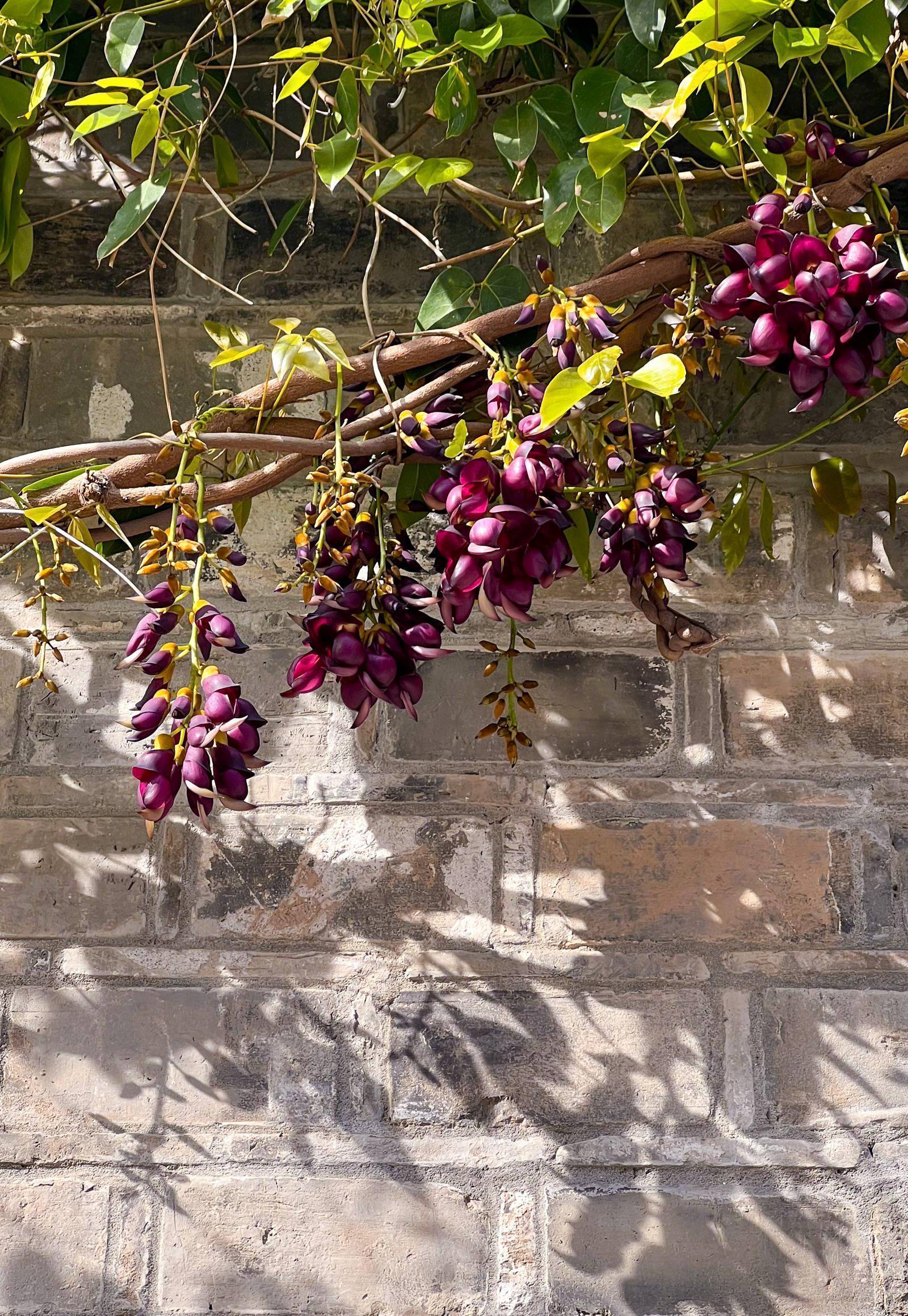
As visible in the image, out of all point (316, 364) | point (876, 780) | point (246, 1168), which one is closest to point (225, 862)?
point (246, 1168)

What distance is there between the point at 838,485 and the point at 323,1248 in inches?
32.3

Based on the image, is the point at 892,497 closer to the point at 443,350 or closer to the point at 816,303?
the point at 816,303

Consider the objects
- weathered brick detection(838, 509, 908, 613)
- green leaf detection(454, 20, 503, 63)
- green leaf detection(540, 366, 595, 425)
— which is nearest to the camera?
green leaf detection(540, 366, 595, 425)

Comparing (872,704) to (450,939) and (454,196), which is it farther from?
(454,196)

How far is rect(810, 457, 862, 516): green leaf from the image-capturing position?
97cm

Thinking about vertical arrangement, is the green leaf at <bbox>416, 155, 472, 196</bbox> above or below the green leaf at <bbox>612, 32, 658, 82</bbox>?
below

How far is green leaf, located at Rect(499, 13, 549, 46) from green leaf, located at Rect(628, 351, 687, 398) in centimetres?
30

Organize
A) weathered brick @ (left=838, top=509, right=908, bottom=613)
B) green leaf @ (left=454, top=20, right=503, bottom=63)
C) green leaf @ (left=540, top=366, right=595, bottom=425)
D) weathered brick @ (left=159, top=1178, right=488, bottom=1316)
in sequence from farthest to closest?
weathered brick @ (left=838, top=509, right=908, bottom=613) → weathered brick @ (left=159, top=1178, right=488, bottom=1316) → green leaf @ (left=454, top=20, right=503, bottom=63) → green leaf @ (left=540, top=366, right=595, bottom=425)

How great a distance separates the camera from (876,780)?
998mm

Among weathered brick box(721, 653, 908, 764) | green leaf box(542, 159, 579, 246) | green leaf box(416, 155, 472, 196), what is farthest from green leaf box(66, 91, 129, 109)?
weathered brick box(721, 653, 908, 764)

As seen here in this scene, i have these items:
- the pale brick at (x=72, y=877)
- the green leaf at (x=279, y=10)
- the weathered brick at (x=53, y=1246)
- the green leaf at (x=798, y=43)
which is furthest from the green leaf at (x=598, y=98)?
the weathered brick at (x=53, y=1246)

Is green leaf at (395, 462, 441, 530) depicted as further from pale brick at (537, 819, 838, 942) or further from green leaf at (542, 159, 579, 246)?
pale brick at (537, 819, 838, 942)

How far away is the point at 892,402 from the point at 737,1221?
0.78 meters

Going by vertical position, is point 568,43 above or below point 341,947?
above
